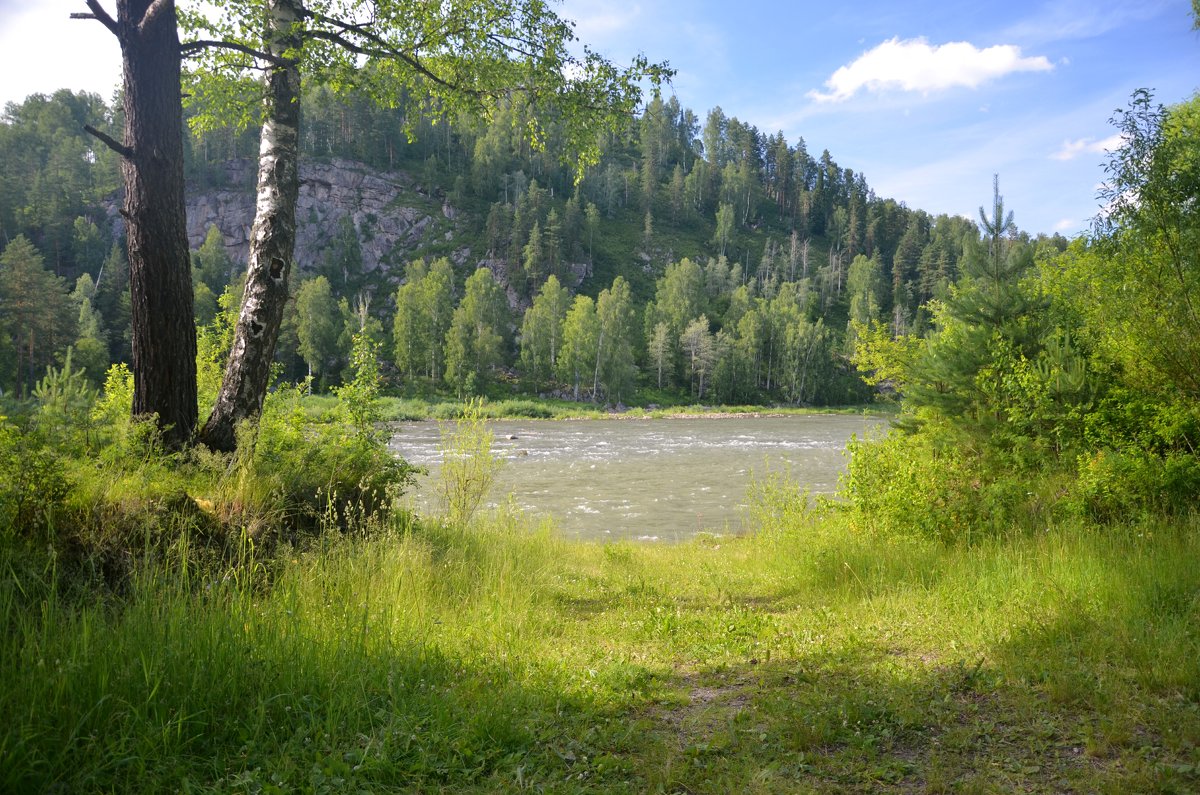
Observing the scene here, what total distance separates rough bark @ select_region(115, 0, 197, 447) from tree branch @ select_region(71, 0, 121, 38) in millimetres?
82

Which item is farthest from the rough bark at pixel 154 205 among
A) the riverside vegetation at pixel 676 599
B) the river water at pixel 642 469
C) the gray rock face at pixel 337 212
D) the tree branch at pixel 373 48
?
the gray rock face at pixel 337 212

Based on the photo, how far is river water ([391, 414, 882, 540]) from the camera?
16609mm

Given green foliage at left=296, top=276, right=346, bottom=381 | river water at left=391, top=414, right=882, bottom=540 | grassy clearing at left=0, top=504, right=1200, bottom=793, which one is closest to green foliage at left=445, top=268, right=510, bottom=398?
green foliage at left=296, top=276, right=346, bottom=381

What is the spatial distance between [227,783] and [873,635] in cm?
463

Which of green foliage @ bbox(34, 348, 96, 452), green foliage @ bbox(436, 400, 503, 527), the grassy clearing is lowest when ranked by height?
the grassy clearing

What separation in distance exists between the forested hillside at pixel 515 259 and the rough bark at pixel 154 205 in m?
40.8

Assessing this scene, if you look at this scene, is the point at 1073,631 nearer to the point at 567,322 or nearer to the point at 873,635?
the point at 873,635

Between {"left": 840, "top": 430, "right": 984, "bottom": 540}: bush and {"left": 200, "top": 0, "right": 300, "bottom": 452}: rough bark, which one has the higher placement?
{"left": 200, "top": 0, "right": 300, "bottom": 452}: rough bark

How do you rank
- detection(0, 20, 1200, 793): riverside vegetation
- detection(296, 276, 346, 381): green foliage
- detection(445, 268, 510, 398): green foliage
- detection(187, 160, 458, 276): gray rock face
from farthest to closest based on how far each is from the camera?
detection(187, 160, 458, 276): gray rock face
detection(296, 276, 346, 381): green foliage
detection(445, 268, 510, 398): green foliage
detection(0, 20, 1200, 793): riverside vegetation

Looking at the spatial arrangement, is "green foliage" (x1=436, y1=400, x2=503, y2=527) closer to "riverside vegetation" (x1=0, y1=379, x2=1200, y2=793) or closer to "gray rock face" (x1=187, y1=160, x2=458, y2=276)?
"riverside vegetation" (x1=0, y1=379, x2=1200, y2=793)

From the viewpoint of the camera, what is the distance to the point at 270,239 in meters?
7.17

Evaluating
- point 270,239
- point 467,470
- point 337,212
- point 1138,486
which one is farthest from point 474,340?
point 1138,486

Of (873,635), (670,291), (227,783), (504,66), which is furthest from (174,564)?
(670,291)

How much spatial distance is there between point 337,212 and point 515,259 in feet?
119
